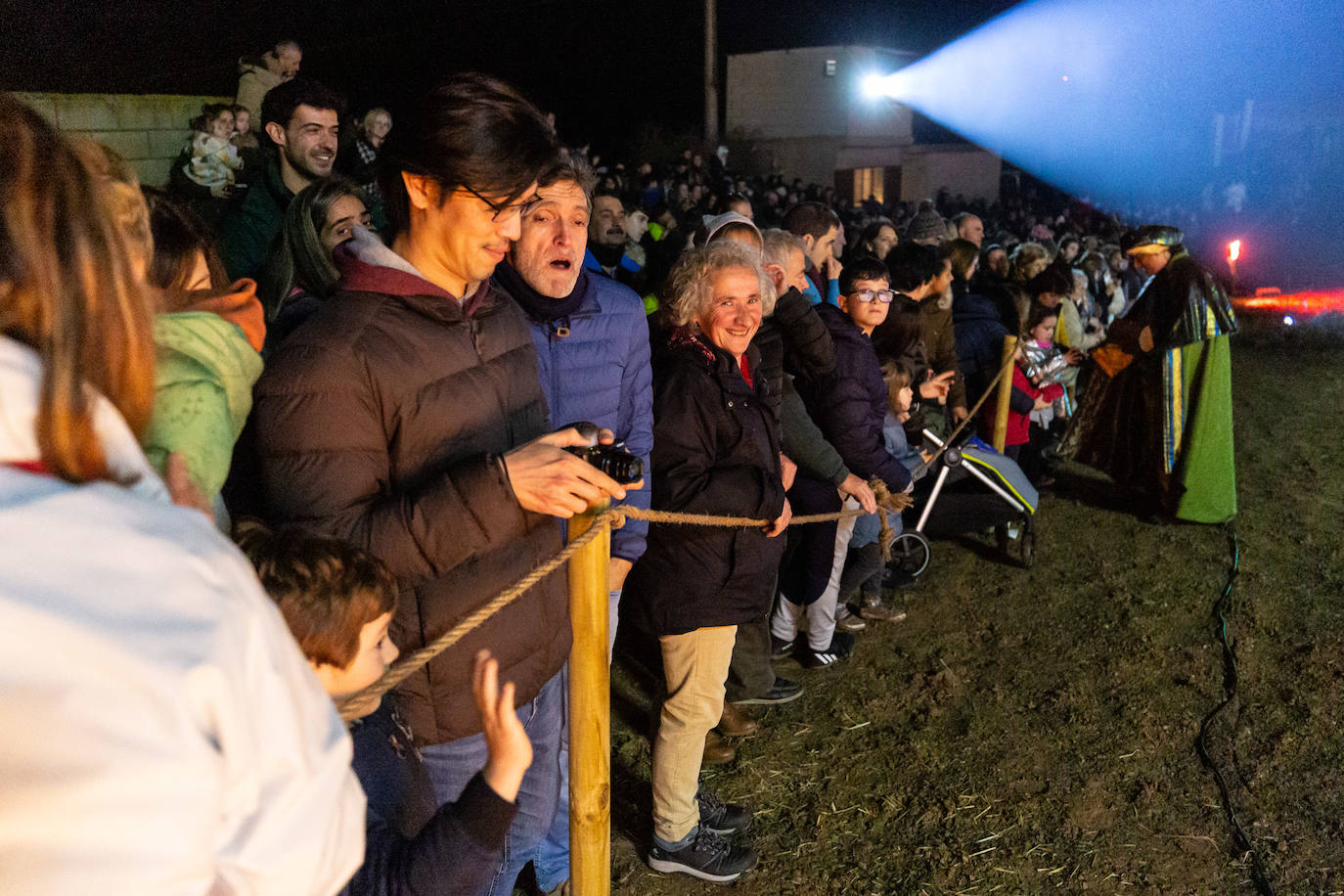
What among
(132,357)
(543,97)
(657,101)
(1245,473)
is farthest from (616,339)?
(657,101)

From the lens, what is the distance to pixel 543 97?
18.7 metres

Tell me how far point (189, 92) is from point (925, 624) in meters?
7.62

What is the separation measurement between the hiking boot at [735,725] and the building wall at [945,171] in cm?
3478

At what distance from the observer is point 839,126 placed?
114 ft

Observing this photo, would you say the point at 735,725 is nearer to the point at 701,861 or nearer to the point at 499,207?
the point at 701,861

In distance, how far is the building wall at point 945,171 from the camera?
35750mm

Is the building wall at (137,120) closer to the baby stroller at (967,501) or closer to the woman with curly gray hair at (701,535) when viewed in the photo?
the woman with curly gray hair at (701,535)

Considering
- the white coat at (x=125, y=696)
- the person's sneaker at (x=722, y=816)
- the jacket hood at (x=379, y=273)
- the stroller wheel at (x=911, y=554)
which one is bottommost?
the person's sneaker at (x=722, y=816)

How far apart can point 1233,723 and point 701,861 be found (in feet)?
8.46

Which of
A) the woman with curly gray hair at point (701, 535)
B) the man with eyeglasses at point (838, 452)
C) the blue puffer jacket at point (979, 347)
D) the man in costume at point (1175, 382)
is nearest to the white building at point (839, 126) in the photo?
the man in costume at point (1175, 382)

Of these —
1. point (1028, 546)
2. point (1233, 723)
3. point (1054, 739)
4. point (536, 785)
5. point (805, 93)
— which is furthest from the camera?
point (805, 93)

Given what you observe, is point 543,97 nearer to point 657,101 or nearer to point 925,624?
point 657,101

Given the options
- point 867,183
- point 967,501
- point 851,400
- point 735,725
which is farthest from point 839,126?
point 735,725

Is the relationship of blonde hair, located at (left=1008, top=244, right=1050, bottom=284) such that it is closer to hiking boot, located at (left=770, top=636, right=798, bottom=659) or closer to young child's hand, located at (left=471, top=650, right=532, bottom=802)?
hiking boot, located at (left=770, top=636, right=798, bottom=659)
